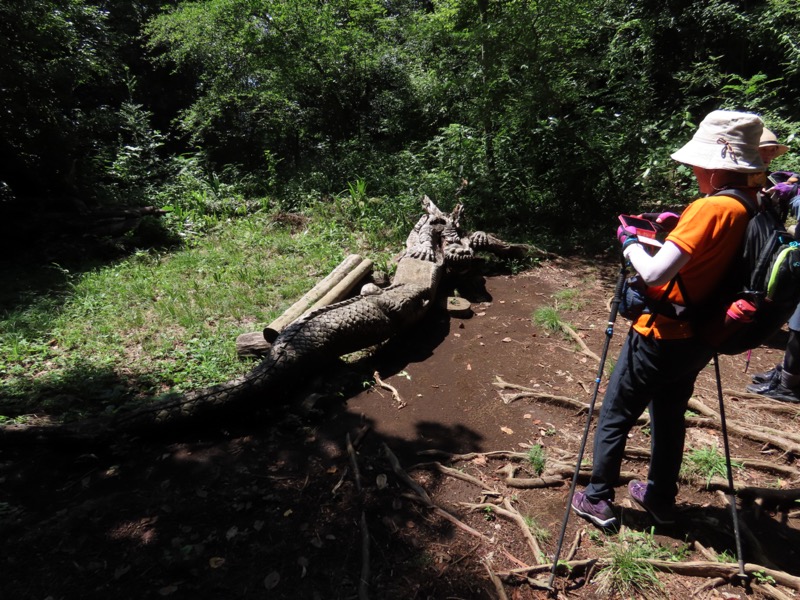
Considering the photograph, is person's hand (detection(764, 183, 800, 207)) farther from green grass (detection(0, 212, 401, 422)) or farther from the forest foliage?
green grass (detection(0, 212, 401, 422))

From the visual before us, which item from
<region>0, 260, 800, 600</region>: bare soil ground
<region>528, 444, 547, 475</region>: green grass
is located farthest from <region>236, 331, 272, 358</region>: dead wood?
<region>528, 444, 547, 475</region>: green grass

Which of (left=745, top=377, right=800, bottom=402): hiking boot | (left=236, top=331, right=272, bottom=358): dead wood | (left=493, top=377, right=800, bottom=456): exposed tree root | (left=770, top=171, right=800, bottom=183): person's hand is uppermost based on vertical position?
(left=770, top=171, right=800, bottom=183): person's hand

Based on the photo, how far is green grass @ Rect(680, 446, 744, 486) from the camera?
2891 millimetres

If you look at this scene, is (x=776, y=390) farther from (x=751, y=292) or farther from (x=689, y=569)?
(x=751, y=292)

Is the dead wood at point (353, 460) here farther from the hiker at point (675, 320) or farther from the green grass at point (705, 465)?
the green grass at point (705, 465)

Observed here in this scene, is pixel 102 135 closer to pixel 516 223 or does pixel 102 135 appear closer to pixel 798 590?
pixel 516 223

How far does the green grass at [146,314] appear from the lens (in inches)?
155

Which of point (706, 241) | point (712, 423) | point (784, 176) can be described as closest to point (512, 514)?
point (706, 241)

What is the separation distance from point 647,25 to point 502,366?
866 cm

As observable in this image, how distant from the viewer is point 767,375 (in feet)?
13.0

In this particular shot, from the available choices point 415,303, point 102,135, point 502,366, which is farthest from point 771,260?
point 102,135

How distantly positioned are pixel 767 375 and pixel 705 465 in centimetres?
170

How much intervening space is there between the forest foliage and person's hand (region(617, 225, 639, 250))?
18.1ft

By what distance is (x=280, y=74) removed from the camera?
35.3ft
